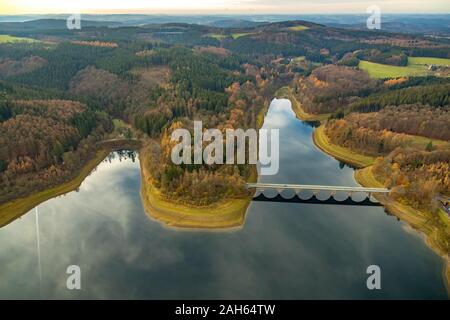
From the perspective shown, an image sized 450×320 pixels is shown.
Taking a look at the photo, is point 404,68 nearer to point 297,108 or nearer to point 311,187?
point 297,108

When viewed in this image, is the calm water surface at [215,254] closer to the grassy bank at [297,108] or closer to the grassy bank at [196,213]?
the grassy bank at [196,213]

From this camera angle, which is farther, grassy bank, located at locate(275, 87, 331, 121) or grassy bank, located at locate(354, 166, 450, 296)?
grassy bank, located at locate(275, 87, 331, 121)

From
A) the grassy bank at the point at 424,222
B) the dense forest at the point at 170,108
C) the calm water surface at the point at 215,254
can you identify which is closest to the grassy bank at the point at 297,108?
the dense forest at the point at 170,108

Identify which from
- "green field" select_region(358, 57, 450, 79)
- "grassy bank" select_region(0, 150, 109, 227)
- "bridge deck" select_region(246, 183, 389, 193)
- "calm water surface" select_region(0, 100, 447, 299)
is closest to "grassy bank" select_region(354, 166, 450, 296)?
"calm water surface" select_region(0, 100, 447, 299)

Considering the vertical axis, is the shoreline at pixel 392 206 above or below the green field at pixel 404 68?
below

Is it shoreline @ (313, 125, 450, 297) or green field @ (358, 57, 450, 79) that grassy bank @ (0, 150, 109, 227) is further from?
green field @ (358, 57, 450, 79)

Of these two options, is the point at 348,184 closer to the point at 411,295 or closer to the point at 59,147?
the point at 411,295
